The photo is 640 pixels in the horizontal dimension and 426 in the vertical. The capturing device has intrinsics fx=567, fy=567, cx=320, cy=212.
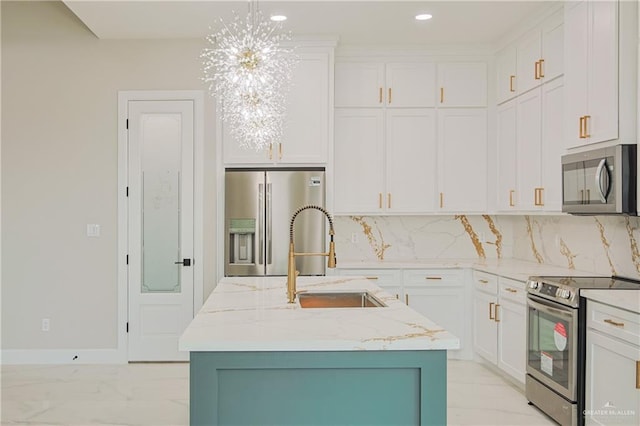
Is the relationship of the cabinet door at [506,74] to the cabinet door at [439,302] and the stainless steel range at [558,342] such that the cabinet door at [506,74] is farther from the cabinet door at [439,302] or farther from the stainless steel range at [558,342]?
the stainless steel range at [558,342]

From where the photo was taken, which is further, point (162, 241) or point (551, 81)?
point (162, 241)

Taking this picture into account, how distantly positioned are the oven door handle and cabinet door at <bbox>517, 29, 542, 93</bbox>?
1757 mm

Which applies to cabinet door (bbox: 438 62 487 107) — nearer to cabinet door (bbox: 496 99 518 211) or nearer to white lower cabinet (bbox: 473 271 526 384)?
cabinet door (bbox: 496 99 518 211)

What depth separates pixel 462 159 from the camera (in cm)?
534

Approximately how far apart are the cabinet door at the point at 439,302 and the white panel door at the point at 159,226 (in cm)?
200

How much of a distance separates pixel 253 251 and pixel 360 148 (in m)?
1.40

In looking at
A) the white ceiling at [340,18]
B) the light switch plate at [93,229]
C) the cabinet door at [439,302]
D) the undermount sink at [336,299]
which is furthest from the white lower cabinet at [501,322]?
the light switch plate at [93,229]

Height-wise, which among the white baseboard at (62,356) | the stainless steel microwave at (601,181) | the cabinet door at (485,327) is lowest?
the white baseboard at (62,356)

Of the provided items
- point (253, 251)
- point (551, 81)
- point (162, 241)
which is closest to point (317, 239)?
point (253, 251)

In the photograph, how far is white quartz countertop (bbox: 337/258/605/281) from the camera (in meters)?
4.24

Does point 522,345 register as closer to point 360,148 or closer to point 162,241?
point 360,148

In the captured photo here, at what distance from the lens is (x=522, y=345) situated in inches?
162

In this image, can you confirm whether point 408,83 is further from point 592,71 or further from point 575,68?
point 592,71

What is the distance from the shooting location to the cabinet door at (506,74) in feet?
16.1
